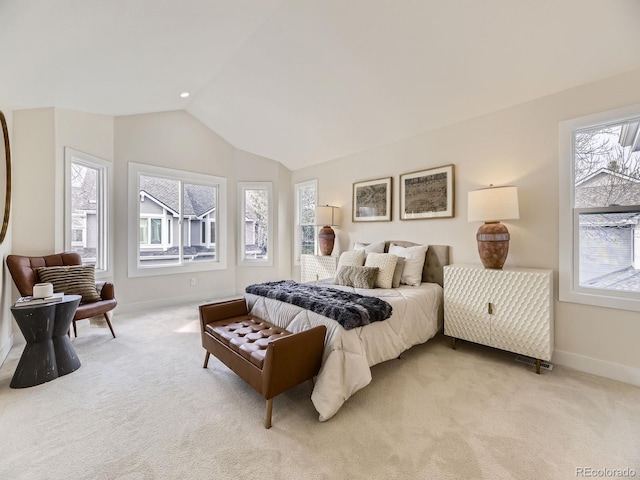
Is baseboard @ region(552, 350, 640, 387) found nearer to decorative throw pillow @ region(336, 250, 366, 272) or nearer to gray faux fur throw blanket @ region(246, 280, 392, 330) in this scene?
gray faux fur throw blanket @ region(246, 280, 392, 330)

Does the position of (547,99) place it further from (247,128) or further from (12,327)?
(12,327)

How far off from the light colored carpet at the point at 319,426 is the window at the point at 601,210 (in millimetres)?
758

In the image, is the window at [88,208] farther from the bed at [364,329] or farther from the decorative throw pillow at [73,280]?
the bed at [364,329]

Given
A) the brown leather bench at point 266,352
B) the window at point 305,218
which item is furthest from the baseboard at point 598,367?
the window at point 305,218

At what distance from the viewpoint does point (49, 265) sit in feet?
9.96

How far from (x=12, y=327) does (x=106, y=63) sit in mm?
2904

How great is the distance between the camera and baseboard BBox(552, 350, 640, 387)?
2.20 m

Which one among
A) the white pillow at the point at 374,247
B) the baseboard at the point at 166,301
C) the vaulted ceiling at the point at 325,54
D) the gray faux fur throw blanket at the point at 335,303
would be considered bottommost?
the baseboard at the point at 166,301

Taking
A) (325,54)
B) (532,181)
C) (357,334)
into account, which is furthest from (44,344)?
(532,181)

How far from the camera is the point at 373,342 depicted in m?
2.15

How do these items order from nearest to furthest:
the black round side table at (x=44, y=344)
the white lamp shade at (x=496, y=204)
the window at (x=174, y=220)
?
1. the black round side table at (x=44, y=344)
2. the white lamp shade at (x=496, y=204)
3. the window at (x=174, y=220)

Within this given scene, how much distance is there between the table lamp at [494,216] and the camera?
2520 mm

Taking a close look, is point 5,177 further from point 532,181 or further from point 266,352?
point 532,181

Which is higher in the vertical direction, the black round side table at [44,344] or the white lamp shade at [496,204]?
the white lamp shade at [496,204]
